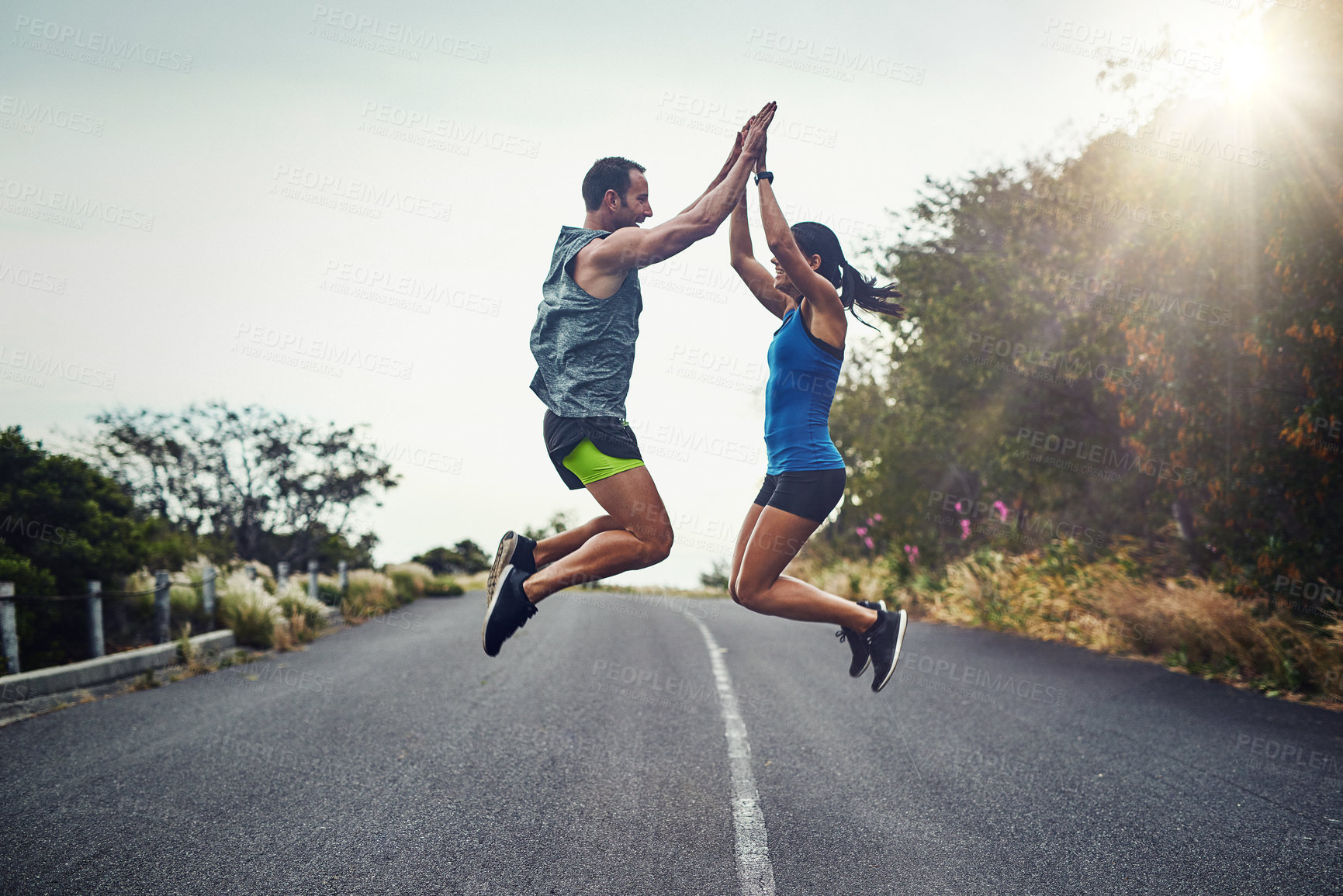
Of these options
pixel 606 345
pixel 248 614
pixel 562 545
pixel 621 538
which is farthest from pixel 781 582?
pixel 248 614

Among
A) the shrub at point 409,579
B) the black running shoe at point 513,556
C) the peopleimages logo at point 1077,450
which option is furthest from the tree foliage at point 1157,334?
the shrub at point 409,579

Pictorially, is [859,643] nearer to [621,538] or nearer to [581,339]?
[621,538]

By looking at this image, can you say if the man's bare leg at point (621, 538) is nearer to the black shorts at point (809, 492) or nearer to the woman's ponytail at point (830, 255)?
the black shorts at point (809, 492)

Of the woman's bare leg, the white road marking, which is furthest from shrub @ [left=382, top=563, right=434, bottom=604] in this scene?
the woman's bare leg

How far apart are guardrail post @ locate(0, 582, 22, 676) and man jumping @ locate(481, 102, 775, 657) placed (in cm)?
758

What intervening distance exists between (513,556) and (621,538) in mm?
503

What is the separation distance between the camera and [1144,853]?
13.1ft

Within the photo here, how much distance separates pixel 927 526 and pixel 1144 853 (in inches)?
670

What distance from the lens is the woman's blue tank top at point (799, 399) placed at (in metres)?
2.77

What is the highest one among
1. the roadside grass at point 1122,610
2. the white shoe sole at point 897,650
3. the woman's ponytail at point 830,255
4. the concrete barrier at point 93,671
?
the woman's ponytail at point 830,255

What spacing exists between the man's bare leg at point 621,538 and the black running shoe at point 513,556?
148 millimetres

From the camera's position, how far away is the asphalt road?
3729 millimetres

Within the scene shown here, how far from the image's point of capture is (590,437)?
8.93ft

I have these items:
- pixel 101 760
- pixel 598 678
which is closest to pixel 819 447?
pixel 101 760
